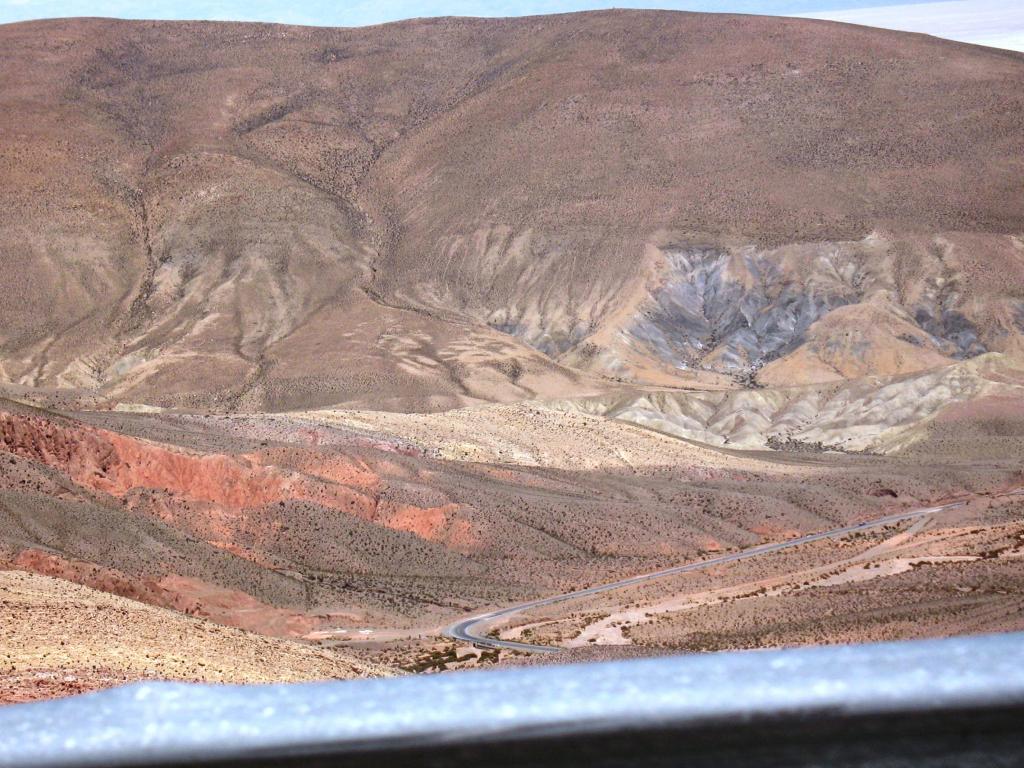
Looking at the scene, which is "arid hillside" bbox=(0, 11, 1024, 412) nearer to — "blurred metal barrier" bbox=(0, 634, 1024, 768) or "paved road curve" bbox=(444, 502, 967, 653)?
"paved road curve" bbox=(444, 502, 967, 653)

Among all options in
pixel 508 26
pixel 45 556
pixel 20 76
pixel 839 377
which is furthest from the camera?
pixel 508 26

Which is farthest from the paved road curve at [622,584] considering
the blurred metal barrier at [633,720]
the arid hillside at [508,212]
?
the arid hillside at [508,212]

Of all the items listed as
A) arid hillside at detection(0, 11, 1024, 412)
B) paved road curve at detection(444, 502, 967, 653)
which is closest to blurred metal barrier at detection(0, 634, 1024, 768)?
paved road curve at detection(444, 502, 967, 653)

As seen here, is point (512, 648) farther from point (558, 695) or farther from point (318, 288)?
point (318, 288)

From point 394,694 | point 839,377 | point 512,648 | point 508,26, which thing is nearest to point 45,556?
point 512,648

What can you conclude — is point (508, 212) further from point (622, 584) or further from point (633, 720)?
point (633, 720)

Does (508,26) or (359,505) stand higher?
(508,26)
